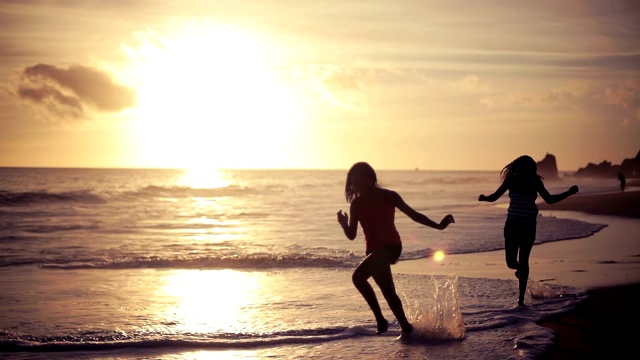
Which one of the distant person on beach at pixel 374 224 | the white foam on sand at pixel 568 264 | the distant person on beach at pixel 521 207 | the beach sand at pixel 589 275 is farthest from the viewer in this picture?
the white foam on sand at pixel 568 264

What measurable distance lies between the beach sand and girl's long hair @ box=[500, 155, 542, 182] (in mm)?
1813

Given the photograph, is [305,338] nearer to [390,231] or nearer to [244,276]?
[390,231]

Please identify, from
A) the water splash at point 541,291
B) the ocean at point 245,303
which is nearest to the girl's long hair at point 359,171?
the ocean at point 245,303

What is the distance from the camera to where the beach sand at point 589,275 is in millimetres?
6480

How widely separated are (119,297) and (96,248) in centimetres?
797

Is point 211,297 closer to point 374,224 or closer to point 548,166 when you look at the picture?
point 374,224

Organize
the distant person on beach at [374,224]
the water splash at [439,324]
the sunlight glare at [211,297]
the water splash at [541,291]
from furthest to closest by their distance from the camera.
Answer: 1. the water splash at [541,291]
2. the sunlight glare at [211,297]
3. the water splash at [439,324]
4. the distant person on beach at [374,224]

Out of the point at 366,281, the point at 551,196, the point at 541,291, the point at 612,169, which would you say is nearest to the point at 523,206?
the point at 551,196

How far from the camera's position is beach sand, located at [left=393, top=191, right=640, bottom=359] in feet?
21.3

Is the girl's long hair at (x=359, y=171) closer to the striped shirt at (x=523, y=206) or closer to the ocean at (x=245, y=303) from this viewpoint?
the ocean at (x=245, y=303)

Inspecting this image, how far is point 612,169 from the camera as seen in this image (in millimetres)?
125500

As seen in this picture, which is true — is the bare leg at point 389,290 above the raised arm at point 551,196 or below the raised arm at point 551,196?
below

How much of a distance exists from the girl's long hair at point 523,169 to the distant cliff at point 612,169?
318 feet

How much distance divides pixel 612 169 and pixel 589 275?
415ft
